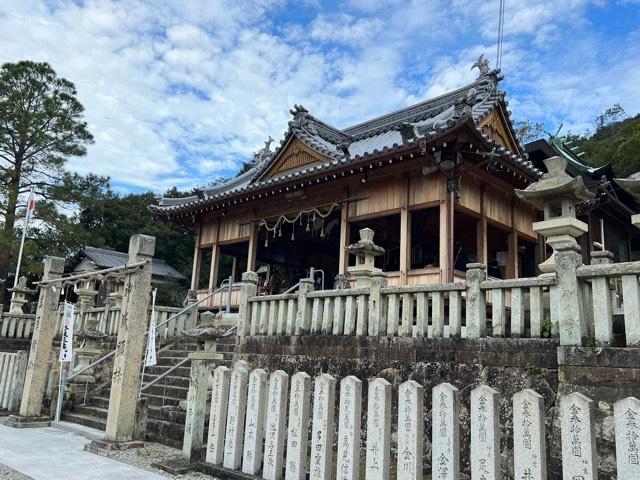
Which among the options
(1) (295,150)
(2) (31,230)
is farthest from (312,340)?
(2) (31,230)

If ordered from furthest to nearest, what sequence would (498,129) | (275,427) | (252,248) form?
1. (252,248)
2. (498,129)
3. (275,427)

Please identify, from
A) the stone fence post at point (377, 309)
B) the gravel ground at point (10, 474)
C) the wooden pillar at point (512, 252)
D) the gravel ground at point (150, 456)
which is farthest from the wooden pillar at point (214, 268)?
the gravel ground at point (10, 474)

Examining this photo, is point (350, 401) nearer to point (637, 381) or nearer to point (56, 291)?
point (637, 381)

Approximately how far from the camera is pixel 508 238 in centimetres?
1294

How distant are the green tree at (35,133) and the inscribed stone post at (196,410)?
1648 cm

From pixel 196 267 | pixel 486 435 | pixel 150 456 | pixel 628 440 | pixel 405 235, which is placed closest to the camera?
pixel 628 440

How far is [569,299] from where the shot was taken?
203 inches

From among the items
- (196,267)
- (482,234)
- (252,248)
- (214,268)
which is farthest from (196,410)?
(196,267)

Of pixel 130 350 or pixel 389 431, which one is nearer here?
pixel 389 431

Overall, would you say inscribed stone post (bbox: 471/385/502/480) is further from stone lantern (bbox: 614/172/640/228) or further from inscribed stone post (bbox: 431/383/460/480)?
stone lantern (bbox: 614/172/640/228)

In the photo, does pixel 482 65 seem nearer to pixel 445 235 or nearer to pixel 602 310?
pixel 445 235

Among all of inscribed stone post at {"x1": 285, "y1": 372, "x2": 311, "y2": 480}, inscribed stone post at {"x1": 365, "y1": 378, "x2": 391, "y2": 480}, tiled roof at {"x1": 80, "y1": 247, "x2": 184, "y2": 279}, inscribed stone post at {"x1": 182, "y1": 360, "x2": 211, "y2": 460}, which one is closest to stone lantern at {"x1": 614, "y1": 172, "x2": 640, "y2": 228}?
inscribed stone post at {"x1": 365, "y1": 378, "x2": 391, "y2": 480}

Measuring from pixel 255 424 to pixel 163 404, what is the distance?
4488 mm

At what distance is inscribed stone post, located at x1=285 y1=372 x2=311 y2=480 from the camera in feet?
14.9
